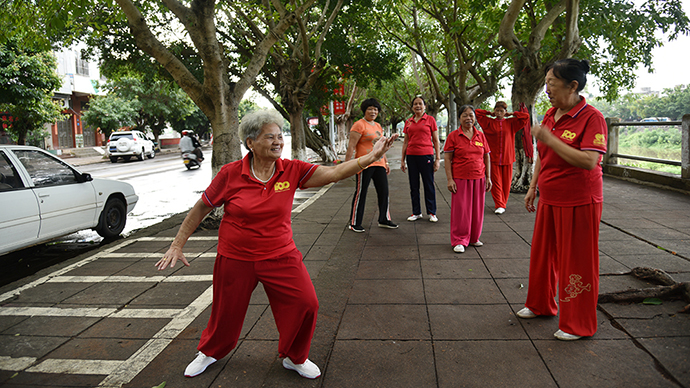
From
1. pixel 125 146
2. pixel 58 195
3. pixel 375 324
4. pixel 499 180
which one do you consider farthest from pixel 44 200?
pixel 125 146

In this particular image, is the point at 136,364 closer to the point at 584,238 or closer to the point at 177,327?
the point at 177,327

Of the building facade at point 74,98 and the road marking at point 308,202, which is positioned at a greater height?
the building facade at point 74,98

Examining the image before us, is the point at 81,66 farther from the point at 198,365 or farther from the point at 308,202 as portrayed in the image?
the point at 198,365

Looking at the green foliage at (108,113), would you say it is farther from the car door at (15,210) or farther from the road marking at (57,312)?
the road marking at (57,312)

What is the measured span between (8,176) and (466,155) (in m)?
5.37

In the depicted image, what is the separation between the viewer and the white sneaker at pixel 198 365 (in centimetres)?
270

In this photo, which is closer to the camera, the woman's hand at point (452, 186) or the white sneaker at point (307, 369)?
the white sneaker at point (307, 369)

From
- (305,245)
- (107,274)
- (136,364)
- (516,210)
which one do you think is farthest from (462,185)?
(107,274)

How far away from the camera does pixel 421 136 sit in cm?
657

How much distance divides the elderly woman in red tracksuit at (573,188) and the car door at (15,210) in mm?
5495

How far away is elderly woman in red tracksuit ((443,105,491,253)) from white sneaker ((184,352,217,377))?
3.12 m

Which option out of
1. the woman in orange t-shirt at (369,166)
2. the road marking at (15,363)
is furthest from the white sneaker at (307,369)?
the woman in orange t-shirt at (369,166)

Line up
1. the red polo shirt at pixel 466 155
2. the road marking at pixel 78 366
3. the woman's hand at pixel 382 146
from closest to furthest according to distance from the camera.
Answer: the woman's hand at pixel 382 146, the road marking at pixel 78 366, the red polo shirt at pixel 466 155

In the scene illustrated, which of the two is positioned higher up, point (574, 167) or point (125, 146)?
point (125, 146)
